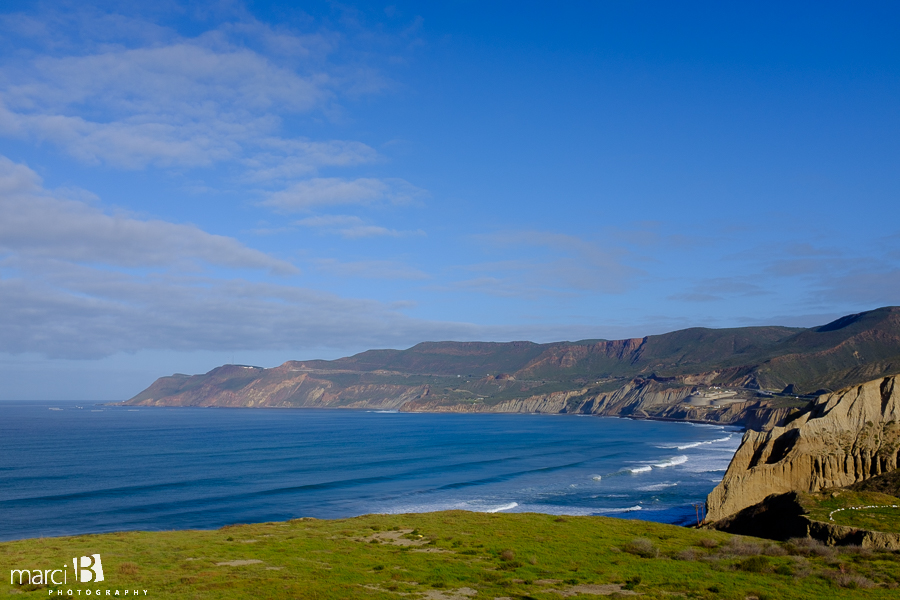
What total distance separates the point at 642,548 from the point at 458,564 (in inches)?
413

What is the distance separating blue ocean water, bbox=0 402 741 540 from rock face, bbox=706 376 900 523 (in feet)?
28.6

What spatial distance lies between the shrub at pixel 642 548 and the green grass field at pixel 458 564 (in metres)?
0.08

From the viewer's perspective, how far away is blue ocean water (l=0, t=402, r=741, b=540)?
63469 millimetres

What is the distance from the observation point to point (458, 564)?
3061 cm

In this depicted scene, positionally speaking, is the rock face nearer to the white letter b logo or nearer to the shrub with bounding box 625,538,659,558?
the shrub with bounding box 625,538,659,558

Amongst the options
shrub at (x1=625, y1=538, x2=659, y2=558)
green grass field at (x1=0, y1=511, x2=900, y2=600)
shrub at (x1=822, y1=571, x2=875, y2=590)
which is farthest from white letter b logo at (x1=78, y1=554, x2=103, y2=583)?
shrub at (x1=822, y1=571, x2=875, y2=590)

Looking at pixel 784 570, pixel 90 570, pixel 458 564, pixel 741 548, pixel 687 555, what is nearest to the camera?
pixel 90 570

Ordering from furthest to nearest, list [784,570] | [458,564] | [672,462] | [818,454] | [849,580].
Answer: [672,462], [818,454], [458,564], [784,570], [849,580]

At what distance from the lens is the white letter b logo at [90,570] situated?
25594 millimetres

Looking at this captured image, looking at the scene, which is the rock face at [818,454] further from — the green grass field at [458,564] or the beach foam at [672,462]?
the beach foam at [672,462]

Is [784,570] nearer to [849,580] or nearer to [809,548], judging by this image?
[849,580]

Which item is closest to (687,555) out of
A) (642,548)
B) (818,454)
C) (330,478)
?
(642,548)

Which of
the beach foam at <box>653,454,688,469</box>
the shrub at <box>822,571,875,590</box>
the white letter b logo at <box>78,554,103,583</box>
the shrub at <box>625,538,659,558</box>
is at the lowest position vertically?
the beach foam at <box>653,454,688,469</box>

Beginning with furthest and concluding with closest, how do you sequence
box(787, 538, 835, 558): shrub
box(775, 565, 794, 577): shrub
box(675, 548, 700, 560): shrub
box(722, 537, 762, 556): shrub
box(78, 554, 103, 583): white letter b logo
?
box(722, 537, 762, 556): shrub
box(675, 548, 700, 560): shrub
box(787, 538, 835, 558): shrub
box(775, 565, 794, 577): shrub
box(78, 554, 103, 583): white letter b logo
